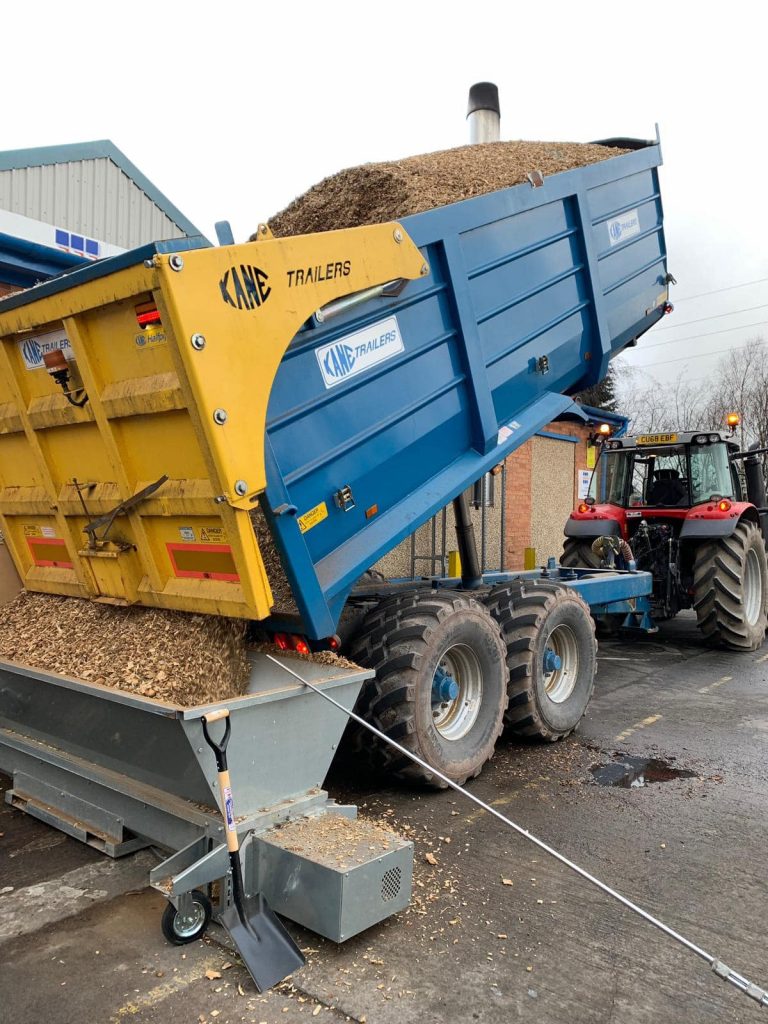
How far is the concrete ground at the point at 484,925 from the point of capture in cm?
272

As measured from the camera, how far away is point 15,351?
4141 mm

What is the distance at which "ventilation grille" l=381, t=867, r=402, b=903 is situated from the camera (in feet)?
10.2

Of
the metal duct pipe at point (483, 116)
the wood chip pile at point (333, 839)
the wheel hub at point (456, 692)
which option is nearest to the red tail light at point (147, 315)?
the wood chip pile at point (333, 839)

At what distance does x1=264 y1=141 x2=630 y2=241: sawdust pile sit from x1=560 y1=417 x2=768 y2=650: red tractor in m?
4.41

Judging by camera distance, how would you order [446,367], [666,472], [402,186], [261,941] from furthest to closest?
[666,472], [402,186], [446,367], [261,941]

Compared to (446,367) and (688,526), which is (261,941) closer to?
(446,367)

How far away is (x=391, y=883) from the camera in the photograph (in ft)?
10.3

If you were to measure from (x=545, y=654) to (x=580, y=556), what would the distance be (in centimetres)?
435

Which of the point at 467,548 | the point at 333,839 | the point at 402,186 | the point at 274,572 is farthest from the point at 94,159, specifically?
the point at 333,839

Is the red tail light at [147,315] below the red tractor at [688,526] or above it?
above

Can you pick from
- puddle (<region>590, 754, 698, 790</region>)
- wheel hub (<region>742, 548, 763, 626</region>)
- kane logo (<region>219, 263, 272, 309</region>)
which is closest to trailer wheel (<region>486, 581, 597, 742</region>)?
puddle (<region>590, 754, 698, 790</region>)

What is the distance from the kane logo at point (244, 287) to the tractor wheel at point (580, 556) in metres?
6.76

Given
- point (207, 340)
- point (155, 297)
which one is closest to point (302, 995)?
point (207, 340)

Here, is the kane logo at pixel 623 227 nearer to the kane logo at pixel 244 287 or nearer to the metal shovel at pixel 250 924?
the kane logo at pixel 244 287
